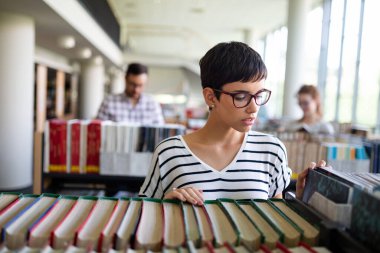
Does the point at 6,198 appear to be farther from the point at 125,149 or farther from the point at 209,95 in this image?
the point at 125,149

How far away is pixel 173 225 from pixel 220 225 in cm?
11

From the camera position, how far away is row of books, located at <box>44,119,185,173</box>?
9.71 feet

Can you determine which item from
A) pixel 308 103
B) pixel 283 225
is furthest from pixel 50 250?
pixel 308 103

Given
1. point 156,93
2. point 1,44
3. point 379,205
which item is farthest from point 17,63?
point 156,93

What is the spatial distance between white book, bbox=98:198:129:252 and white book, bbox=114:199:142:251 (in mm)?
13

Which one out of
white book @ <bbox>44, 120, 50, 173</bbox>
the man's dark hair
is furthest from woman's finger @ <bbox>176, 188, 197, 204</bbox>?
the man's dark hair

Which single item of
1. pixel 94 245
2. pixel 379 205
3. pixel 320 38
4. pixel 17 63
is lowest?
pixel 94 245

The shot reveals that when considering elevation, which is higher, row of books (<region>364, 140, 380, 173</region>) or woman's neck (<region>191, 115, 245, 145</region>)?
woman's neck (<region>191, 115, 245, 145</region>)

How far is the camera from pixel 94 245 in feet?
2.57

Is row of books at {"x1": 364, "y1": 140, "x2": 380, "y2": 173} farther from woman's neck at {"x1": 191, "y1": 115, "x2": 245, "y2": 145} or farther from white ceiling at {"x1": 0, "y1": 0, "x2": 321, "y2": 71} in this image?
white ceiling at {"x1": 0, "y1": 0, "x2": 321, "y2": 71}

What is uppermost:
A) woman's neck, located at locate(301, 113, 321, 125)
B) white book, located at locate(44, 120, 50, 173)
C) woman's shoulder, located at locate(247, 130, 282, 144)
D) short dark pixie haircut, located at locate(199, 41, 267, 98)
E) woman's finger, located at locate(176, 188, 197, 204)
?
short dark pixie haircut, located at locate(199, 41, 267, 98)

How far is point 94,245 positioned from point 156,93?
69.5 ft

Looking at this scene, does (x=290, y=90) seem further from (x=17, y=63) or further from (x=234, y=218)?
(x=234, y=218)

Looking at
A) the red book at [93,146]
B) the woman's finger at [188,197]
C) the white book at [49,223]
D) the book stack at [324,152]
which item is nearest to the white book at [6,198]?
the white book at [49,223]
